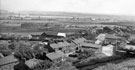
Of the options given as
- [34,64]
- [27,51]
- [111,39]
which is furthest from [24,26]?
[34,64]

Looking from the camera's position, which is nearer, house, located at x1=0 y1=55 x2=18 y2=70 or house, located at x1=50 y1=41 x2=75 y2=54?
house, located at x1=0 y1=55 x2=18 y2=70

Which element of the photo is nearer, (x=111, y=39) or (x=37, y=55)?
(x=37, y=55)

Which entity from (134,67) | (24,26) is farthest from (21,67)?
(24,26)

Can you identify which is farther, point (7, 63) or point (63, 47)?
point (63, 47)

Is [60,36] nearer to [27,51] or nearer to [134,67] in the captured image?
[27,51]

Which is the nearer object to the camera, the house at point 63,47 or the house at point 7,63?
the house at point 7,63

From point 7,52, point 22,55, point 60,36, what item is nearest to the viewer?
point 22,55

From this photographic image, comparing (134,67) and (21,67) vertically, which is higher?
(134,67)

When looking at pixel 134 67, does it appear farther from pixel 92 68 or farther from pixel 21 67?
pixel 21 67

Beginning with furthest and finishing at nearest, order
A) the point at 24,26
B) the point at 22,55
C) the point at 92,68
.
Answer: the point at 24,26 → the point at 22,55 → the point at 92,68
